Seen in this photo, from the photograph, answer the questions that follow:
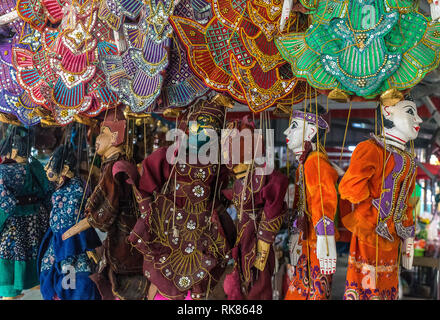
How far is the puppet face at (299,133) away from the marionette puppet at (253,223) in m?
0.17

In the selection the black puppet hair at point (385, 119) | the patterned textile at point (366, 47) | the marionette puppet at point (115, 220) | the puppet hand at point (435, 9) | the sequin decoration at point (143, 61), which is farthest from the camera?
the marionette puppet at point (115, 220)

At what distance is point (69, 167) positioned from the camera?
2.59 meters

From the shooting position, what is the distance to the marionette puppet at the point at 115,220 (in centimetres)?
226

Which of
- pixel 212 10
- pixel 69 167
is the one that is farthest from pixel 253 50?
pixel 69 167

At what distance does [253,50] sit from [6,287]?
87.1 inches

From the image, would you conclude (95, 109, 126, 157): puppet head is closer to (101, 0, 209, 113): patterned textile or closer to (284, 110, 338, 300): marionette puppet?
(101, 0, 209, 113): patterned textile

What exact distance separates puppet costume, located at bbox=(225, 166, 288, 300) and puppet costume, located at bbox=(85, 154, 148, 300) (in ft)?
1.96

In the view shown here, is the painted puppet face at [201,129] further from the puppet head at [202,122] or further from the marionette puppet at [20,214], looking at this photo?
the marionette puppet at [20,214]

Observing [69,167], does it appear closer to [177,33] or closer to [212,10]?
[177,33]

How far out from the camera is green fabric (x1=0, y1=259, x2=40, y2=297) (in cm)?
272

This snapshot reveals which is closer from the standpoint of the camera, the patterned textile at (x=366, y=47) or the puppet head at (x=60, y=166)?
the patterned textile at (x=366, y=47)

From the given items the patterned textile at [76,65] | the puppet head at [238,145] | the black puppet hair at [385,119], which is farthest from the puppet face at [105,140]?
the black puppet hair at [385,119]

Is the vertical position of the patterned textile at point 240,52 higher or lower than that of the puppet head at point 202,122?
higher

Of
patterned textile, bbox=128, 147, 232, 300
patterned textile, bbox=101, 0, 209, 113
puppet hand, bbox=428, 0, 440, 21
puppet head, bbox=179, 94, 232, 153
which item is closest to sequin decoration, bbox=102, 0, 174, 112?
patterned textile, bbox=101, 0, 209, 113
